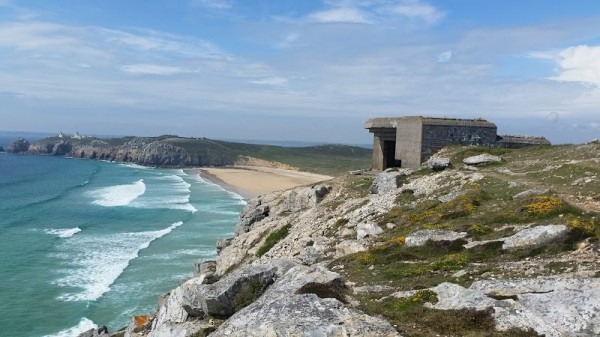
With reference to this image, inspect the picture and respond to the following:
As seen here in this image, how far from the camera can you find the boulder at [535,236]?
1313cm

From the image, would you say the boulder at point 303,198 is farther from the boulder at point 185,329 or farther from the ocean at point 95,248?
the boulder at point 185,329

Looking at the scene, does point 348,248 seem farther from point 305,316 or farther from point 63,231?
point 63,231

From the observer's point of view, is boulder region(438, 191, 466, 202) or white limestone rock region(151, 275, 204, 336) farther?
boulder region(438, 191, 466, 202)

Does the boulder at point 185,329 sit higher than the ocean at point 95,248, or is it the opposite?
the boulder at point 185,329

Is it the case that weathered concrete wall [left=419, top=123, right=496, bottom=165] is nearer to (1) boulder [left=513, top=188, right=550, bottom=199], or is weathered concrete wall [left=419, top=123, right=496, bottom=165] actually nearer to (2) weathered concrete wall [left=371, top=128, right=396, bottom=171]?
(2) weathered concrete wall [left=371, top=128, right=396, bottom=171]

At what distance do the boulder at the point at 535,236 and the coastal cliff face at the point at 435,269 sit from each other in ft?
0.09

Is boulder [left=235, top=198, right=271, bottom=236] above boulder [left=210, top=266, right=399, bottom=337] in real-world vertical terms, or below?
below

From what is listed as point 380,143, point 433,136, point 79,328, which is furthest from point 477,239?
point 79,328

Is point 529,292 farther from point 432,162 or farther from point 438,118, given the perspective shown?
point 438,118

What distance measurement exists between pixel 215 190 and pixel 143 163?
83.4 m

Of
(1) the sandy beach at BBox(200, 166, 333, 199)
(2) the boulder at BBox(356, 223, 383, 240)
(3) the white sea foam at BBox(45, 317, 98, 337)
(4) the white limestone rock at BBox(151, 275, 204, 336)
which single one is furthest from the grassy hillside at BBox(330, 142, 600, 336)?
(1) the sandy beach at BBox(200, 166, 333, 199)

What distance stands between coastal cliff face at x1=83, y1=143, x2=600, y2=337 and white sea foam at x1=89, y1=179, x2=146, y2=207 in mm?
61159

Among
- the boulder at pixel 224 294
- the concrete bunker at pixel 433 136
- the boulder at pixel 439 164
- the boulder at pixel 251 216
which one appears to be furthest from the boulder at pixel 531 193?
the boulder at pixel 251 216

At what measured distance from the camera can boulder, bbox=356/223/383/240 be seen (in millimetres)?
19094
